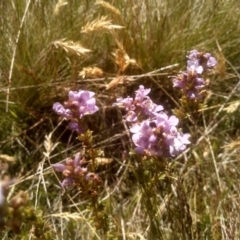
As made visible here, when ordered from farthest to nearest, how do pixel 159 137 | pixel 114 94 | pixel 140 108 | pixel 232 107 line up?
pixel 114 94
pixel 232 107
pixel 140 108
pixel 159 137

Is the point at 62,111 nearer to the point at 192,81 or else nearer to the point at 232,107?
the point at 192,81

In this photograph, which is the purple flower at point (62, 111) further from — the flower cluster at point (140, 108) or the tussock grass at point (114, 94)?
the tussock grass at point (114, 94)

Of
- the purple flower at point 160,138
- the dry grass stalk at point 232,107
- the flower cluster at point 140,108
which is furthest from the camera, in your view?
the dry grass stalk at point 232,107

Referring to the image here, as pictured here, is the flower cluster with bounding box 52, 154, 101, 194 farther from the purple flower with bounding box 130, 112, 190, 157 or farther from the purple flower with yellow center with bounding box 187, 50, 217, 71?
the purple flower with yellow center with bounding box 187, 50, 217, 71

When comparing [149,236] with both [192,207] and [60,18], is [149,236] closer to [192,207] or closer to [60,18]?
[192,207]

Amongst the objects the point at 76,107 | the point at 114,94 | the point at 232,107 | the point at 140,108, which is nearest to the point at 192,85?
the point at 140,108

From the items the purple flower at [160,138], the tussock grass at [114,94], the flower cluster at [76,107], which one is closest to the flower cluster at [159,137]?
the purple flower at [160,138]
